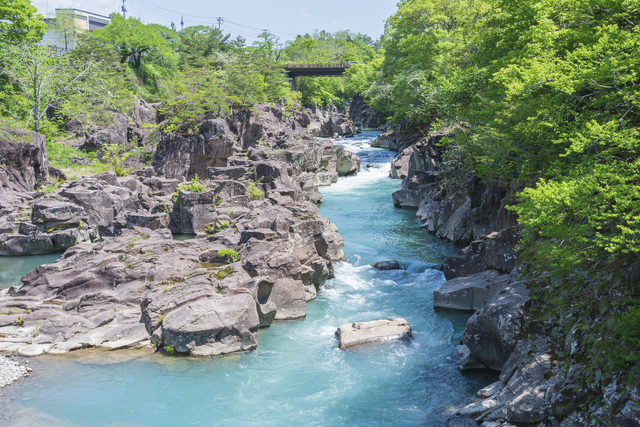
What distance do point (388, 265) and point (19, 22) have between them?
3904 centimetres

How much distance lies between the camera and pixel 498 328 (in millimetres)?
11398

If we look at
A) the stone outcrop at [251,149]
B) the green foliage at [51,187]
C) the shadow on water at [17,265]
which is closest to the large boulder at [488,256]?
the stone outcrop at [251,149]

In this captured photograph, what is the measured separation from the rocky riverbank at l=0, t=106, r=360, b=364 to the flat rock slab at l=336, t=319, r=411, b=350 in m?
2.34

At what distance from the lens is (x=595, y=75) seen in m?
9.98

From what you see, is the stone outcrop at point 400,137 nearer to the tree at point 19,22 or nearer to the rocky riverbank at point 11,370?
the tree at point 19,22

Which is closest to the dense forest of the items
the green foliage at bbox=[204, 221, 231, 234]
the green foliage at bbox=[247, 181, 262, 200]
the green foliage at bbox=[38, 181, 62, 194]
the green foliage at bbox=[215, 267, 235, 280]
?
the green foliage at bbox=[38, 181, 62, 194]

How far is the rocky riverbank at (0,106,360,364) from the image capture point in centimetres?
1336

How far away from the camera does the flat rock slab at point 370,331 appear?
14.0m

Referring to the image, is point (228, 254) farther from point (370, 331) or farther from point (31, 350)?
point (31, 350)

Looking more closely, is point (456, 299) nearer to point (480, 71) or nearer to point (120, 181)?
point (480, 71)

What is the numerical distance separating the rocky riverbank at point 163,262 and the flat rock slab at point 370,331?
92.0 inches

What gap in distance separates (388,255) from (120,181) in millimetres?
18792

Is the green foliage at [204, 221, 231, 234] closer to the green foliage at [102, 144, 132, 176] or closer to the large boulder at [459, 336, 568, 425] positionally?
the large boulder at [459, 336, 568, 425]

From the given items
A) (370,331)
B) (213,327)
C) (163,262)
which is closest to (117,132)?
(163,262)
